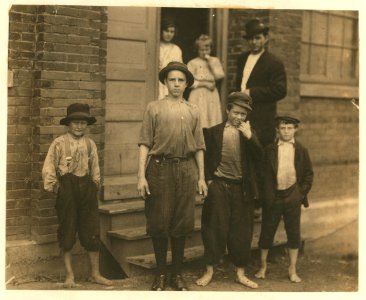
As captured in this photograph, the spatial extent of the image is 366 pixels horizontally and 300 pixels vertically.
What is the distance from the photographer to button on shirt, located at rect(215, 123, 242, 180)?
5102 millimetres

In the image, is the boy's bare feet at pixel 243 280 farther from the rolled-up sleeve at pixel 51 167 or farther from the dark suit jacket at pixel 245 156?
the rolled-up sleeve at pixel 51 167

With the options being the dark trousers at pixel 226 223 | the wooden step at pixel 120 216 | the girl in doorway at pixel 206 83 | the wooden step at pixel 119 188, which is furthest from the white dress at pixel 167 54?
the dark trousers at pixel 226 223

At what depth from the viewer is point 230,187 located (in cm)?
511

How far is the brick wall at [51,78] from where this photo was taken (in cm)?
523

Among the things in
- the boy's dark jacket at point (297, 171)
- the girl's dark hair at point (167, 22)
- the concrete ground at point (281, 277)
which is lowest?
the concrete ground at point (281, 277)

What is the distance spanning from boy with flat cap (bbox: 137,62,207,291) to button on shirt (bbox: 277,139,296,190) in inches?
37.3

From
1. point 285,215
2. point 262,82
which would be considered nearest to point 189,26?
point 262,82

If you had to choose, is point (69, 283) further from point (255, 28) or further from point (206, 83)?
point (255, 28)

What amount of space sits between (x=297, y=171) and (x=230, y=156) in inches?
30.7

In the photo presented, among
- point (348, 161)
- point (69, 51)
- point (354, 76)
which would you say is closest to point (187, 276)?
point (69, 51)

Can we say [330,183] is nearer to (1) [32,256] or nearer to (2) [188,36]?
(2) [188,36]

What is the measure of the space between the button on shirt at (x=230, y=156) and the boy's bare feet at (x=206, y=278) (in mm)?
875

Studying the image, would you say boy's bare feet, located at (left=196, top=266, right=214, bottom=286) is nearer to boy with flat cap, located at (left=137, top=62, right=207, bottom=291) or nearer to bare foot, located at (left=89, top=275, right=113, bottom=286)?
boy with flat cap, located at (left=137, top=62, right=207, bottom=291)
